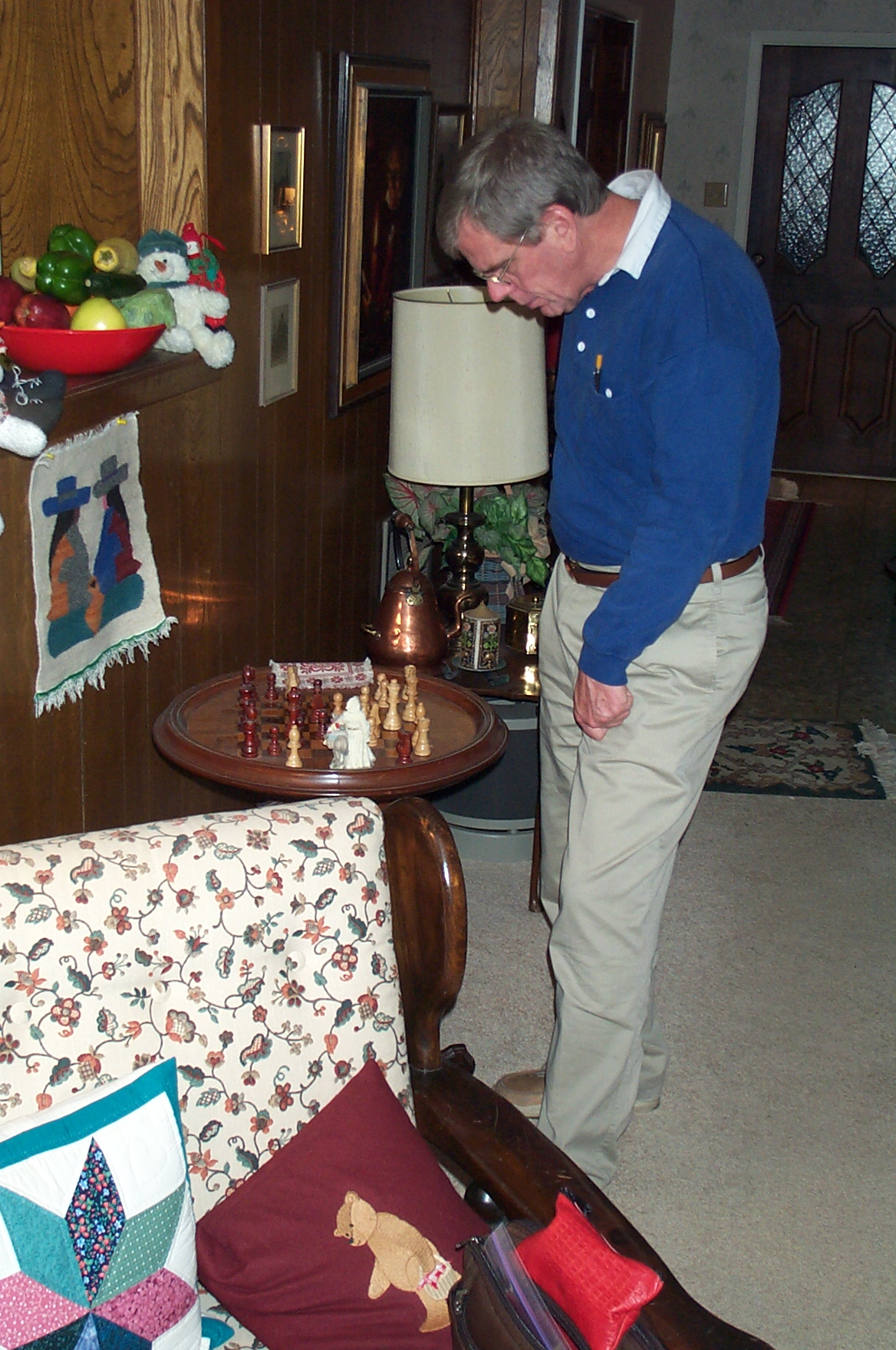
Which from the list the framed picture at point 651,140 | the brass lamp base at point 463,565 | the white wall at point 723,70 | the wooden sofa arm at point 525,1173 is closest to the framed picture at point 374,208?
the brass lamp base at point 463,565

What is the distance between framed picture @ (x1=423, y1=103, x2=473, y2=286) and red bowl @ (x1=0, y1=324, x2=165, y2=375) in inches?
62.5

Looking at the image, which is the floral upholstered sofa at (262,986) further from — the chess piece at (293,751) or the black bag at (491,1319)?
the chess piece at (293,751)

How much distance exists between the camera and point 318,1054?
1366mm

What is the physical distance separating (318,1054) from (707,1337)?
0.46 metres

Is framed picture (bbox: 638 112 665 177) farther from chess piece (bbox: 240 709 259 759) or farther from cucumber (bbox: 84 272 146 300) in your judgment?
chess piece (bbox: 240 709 259 759)

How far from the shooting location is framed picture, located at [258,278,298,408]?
7.68 ft

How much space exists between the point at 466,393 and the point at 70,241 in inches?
34.6

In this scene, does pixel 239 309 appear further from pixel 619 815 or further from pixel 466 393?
pixel 619 815

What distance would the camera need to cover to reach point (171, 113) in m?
1.93

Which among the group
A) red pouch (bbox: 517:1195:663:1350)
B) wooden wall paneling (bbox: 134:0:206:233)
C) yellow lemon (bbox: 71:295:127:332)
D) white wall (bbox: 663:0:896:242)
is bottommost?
red pouch (bbox: 517:1195:663:1350)

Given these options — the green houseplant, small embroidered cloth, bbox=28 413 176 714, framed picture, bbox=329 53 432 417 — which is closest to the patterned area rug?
the green houseplant

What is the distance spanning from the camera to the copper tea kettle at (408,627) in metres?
2.49

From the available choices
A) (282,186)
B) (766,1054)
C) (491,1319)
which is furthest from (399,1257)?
(282,186)

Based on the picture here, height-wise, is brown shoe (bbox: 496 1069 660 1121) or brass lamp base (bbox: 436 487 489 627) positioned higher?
brass lamp base (bbox: 436 487 489 627)
